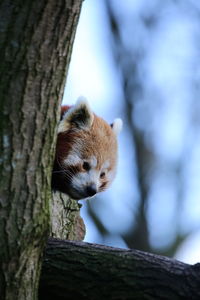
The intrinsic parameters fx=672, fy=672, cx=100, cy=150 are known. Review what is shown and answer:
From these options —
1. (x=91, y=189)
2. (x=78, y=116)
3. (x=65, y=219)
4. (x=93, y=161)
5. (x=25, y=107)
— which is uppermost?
(x=78, y=116)

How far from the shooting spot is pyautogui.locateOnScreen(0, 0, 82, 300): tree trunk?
2.72m

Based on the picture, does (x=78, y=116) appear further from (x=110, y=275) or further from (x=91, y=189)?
(x=110, y=275)

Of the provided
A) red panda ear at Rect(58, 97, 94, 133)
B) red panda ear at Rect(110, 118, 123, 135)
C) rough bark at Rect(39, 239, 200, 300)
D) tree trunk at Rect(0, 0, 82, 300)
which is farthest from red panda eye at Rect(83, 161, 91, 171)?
tree trunk at Rect(0, 0, 82, 300)

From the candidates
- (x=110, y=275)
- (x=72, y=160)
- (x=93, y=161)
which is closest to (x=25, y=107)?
(x=110, y=275)

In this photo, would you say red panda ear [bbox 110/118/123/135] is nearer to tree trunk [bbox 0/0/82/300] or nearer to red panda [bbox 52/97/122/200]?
red panda [bbox 52/97/122/200]

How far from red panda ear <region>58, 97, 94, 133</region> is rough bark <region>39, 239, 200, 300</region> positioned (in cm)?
110

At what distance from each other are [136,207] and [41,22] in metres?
6.23

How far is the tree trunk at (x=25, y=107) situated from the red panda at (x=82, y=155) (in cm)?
121

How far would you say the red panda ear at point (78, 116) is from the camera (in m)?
4.20

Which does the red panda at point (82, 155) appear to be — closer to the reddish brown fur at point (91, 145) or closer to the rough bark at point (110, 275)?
the reddish brown fur at point (91, 145)

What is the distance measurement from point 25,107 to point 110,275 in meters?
0.91

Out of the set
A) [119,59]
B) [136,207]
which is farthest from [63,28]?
[119,59]

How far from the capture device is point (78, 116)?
4258mm

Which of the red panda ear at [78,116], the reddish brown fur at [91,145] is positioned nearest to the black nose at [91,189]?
the reddish brown fur at [91,145]
